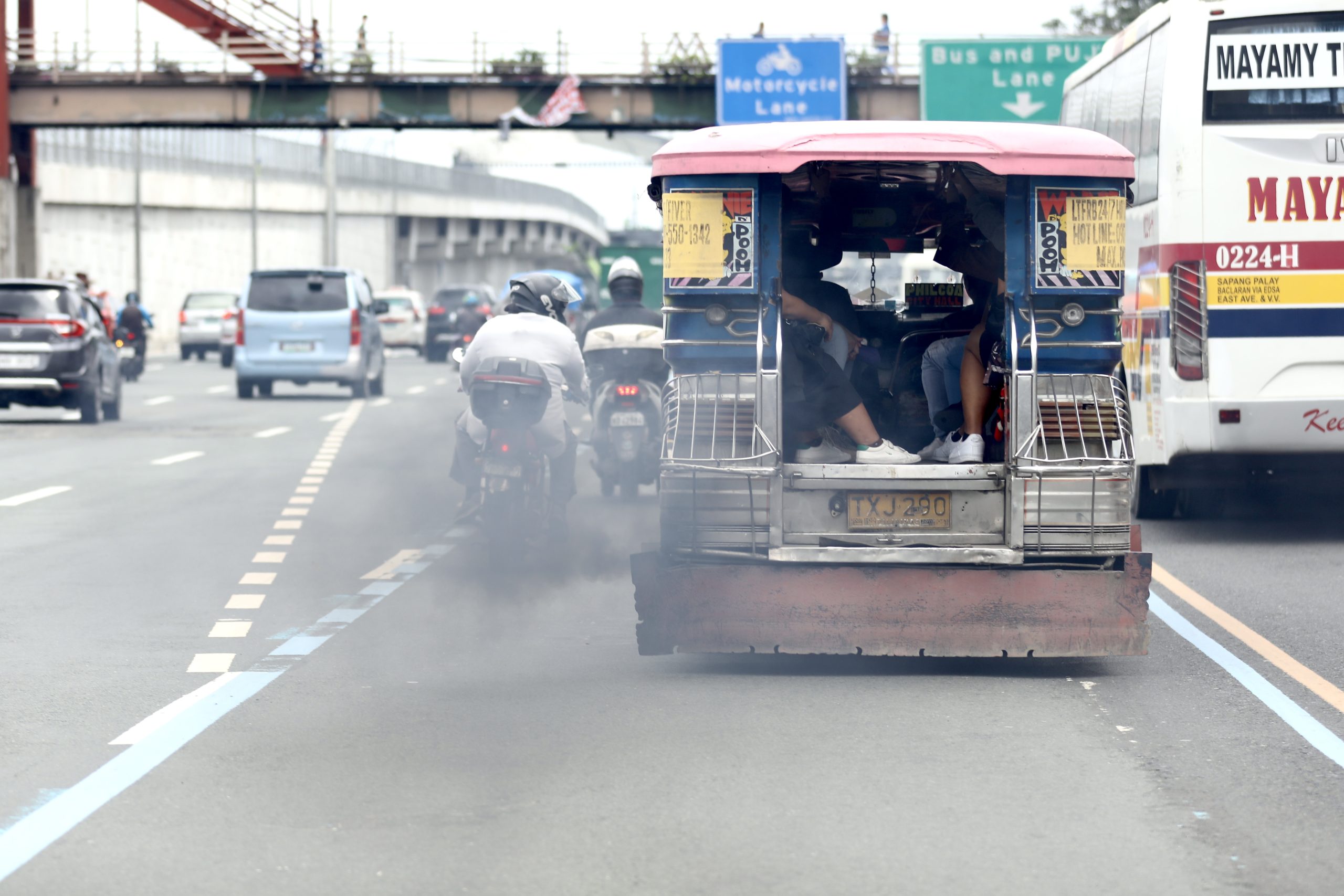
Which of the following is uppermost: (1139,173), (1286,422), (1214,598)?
(1139,173)

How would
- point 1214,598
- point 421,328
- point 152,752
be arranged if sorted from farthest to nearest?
1. point 421,328
2. point 1214,598
3. point 152,752

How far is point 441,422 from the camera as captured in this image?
1044 inches

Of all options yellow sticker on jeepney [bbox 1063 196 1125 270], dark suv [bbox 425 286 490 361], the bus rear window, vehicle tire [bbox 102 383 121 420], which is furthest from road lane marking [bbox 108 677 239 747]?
dark suv [bbox 425 286 490 361]

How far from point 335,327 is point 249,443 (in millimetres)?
9545

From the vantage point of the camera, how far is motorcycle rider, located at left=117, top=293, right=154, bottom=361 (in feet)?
129

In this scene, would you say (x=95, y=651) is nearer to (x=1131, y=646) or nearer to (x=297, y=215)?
(x=1131, y=646)

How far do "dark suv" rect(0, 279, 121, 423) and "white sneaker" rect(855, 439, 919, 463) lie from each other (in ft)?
59.9

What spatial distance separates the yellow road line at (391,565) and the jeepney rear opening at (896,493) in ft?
11.8

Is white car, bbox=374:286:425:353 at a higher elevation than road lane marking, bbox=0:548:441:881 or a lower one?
higher

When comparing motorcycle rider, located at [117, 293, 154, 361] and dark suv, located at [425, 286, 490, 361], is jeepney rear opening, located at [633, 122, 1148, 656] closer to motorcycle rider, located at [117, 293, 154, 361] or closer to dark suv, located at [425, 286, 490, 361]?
motorcycle rider, located at [117, 293, 154, 361]

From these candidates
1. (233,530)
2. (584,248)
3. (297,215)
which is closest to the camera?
(233,530)

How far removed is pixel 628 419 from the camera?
15344mm

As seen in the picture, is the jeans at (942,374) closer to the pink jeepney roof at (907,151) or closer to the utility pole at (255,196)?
the pink jeepney roof at (907,151)

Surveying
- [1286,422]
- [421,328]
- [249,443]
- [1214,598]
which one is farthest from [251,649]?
[421,328]
